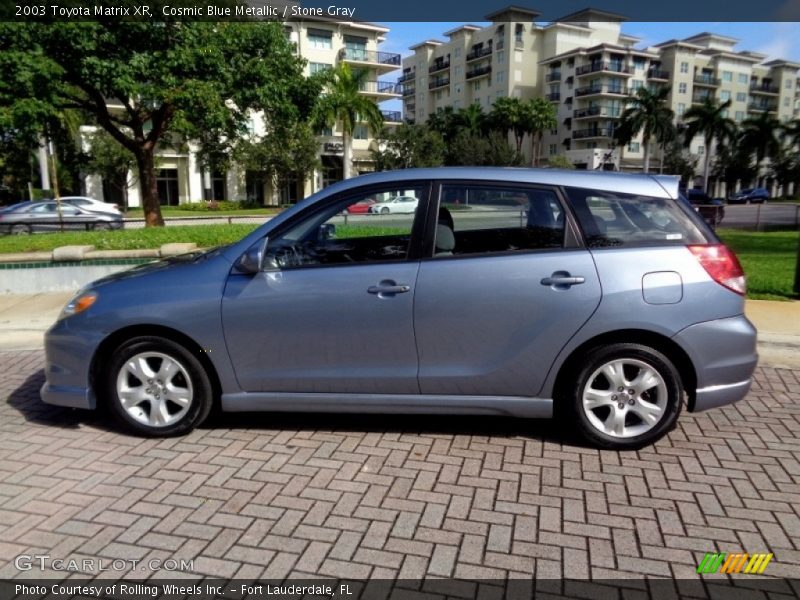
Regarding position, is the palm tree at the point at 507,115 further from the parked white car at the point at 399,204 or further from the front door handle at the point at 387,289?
the front door handle at the point at 387,289

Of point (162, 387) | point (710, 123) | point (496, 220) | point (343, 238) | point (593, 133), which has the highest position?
point (710, 123)

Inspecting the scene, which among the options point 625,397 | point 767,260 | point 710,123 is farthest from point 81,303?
point 710,123

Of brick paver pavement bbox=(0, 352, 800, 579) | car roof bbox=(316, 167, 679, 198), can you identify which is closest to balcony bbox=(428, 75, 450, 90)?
car roof bbox=(316, 167, 679, 198)

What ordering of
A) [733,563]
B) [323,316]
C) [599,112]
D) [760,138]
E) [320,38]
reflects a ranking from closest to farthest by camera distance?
[733,563] → [323,316] → [760,138] → [320,38] → [599,112]

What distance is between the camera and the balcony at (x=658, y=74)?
8425 centimetres

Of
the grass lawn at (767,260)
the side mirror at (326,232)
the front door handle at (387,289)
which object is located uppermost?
the side mirror at (326,232)

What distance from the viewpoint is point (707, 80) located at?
89688 mm

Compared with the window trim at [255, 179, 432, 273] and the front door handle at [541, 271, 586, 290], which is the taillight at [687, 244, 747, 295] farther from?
the window trim at [255, 179, 432, 273]

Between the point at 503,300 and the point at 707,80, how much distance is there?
3959 inches

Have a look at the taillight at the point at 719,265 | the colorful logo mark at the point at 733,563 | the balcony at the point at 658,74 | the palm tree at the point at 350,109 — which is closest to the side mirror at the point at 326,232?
the taillight at the point at 719,265

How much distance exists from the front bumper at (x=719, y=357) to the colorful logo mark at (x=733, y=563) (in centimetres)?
123

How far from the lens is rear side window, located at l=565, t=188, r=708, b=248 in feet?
13.3

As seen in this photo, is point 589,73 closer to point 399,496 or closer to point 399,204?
point 399,204

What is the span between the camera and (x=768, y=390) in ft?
17.8
